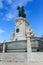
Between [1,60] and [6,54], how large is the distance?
0.69 m

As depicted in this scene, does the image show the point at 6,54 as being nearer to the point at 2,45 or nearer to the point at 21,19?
the point at 2,45

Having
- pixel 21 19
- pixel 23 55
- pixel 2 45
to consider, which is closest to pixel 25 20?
pixel 21 19

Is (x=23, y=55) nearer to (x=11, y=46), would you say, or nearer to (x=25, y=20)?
(x=11, y=46)

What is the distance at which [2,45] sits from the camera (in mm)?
11781

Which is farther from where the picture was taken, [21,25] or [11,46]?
[21,25]

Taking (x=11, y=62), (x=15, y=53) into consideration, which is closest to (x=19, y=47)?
(x=15, y=53)

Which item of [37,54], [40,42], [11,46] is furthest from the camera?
[11,46]

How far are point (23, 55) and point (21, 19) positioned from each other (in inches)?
457

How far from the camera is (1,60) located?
36.0 ft

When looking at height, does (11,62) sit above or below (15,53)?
below

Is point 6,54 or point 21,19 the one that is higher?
point 21,19

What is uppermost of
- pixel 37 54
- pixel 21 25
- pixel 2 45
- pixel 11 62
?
pixel 21 25

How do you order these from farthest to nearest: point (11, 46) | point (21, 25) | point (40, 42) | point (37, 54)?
point (21, 25) < point (11, 46) < point (40, 42) < point (37, 54)

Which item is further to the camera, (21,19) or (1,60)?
(21,19)
